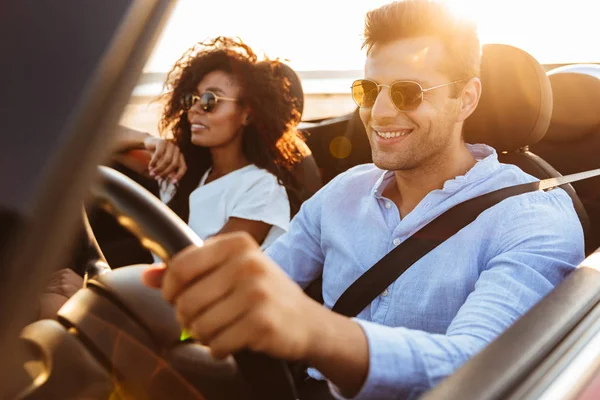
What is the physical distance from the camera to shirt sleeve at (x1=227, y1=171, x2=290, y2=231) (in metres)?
2.67

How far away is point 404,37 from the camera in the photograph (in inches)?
77.0

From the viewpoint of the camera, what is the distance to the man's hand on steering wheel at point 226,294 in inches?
31.4

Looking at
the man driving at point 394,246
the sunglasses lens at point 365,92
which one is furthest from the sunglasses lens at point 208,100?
the sunglasses lens at point 365,92

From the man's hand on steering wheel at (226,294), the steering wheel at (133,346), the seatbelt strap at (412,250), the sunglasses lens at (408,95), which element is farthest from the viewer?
the sunglasses lens at (408,95)

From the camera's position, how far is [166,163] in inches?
113

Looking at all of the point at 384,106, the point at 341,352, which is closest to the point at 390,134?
the point at 384,106

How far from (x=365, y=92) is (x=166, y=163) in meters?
1.19

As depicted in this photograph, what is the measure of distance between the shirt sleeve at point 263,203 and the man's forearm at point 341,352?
1.55 meters

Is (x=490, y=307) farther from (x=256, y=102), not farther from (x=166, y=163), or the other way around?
(x=166, y=163)

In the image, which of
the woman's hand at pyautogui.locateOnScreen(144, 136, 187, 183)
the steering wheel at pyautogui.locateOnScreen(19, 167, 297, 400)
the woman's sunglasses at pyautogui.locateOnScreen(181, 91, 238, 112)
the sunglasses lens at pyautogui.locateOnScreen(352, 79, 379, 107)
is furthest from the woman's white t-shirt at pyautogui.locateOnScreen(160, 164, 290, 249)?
the steering wheel at pyautogui.locateOnScreen(19, 167, 297, 400)

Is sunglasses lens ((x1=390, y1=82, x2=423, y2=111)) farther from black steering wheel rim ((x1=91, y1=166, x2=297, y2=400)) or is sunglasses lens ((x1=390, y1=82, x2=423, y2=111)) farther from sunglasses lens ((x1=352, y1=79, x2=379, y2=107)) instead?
black steering wheel rim ((x1=91, y1=166, x2=297, y2=400))

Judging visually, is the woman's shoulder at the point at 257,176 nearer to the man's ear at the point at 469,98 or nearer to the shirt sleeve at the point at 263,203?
the shirt sleeve at the point at 263,203

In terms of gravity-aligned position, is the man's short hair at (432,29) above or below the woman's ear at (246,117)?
Answer: above

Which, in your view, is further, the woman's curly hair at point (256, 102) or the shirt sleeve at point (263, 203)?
the woman's curly hair at point (256, 102)
